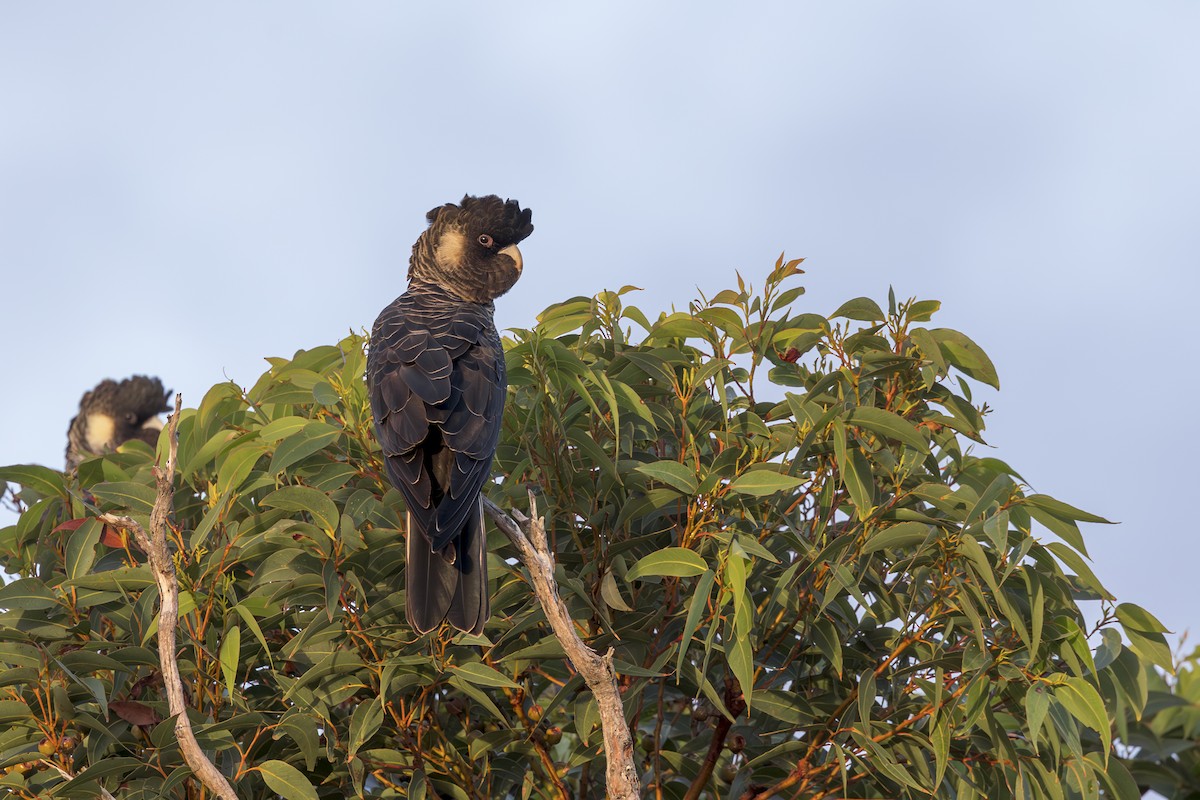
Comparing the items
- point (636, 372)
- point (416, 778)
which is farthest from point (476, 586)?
point (636, 372)

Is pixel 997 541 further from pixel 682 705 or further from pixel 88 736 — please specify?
pixel 88 736

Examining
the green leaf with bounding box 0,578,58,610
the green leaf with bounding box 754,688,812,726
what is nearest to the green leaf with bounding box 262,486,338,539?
the green leaf with bounding box 0,578,58,610

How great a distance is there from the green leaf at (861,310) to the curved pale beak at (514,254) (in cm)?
155

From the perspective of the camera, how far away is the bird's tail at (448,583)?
283cm

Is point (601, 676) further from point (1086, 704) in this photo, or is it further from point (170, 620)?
point (1086, 704)

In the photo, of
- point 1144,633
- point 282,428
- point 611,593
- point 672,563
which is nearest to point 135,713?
point 282,428

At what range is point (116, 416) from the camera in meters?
7.68

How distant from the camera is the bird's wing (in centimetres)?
304

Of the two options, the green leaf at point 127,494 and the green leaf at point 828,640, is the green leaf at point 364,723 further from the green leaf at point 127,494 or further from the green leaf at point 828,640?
the green leaf at point 828,640

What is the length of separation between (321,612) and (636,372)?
42.4 inches

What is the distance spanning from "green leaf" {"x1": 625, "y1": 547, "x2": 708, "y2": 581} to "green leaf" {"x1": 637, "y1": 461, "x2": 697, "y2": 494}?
16 centimetres

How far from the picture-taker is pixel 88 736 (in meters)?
3.06

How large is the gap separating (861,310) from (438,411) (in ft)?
3.95

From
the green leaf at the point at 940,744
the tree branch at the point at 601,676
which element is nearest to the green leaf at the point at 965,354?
the green leaf at the point at 940,744
